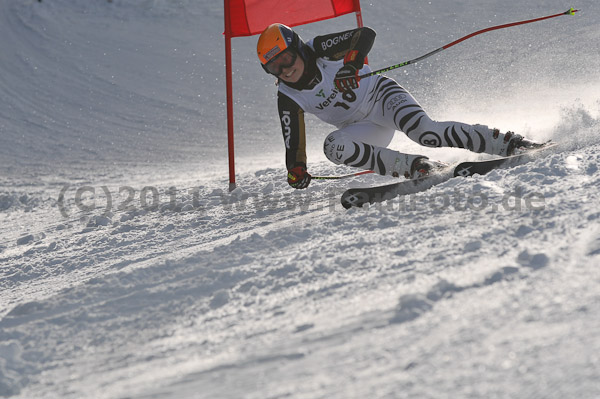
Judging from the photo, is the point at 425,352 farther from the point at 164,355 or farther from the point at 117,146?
the point at 117,146

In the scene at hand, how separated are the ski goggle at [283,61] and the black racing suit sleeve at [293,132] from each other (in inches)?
7.5

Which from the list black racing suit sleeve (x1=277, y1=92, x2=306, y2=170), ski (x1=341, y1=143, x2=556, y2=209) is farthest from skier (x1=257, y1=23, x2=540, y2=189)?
ski (x1=341, y1=143, x2=556, y2=209)

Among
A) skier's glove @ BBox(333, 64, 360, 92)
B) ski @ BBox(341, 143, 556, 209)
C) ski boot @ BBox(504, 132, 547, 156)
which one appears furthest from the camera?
skier's glove @ BBox(333, 64, 360, 92)

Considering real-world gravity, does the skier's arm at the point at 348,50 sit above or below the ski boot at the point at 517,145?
above

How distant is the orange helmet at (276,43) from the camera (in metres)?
3.44

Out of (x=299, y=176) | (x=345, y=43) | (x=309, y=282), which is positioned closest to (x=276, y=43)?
(x=345, y=43)

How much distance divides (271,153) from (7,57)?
17.8 ft

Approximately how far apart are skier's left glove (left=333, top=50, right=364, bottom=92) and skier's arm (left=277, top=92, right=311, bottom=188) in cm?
30

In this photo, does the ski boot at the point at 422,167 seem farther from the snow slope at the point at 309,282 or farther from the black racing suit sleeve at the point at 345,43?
the black racing suit sleeve at the point at 345,43

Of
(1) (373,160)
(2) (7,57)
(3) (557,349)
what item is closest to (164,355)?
(3) (557,349)

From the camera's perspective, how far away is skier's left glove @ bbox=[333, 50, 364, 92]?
135 inches

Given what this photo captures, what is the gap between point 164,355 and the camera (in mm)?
1712

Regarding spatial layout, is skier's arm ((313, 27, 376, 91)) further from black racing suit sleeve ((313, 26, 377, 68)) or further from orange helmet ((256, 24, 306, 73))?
orange helmet ((256, 24, 306, 73))

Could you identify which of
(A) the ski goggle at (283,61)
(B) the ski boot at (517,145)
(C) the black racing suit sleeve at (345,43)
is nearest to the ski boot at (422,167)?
(B) the ski boot at (517,145)
